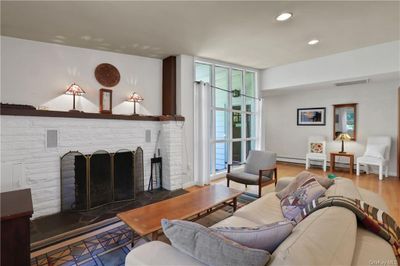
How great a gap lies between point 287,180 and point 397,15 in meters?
2.56

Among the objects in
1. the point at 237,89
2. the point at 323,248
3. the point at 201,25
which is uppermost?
the point at 201,25

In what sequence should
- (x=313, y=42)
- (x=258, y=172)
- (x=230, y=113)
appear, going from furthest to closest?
(x=230, y=113)
(x=258, y=172)
(x=313, y=42)

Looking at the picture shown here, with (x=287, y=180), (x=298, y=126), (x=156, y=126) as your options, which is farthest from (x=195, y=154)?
(x=298, y=126)

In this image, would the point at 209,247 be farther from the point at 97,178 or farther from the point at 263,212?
the point at 97,178

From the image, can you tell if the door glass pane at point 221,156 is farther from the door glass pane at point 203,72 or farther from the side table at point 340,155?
the side table at point 340,155

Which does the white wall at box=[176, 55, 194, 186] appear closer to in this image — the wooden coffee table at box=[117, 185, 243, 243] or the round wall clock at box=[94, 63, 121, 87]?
the round wall clock at box=[94, 63, 121, 87]

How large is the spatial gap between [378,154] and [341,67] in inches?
87.1

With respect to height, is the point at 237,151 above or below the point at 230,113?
below

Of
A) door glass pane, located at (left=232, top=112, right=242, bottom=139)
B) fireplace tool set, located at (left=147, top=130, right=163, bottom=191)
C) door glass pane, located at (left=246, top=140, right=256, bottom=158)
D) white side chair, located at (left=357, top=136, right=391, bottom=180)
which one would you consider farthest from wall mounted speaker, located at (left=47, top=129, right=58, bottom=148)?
white side chair, located at (left=357, top=136, right=391, bottom=180)

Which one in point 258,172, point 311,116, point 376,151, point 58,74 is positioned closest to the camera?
point 58,74

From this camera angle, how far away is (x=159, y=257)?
1.08m

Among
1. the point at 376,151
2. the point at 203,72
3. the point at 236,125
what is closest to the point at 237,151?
the point at 236,125

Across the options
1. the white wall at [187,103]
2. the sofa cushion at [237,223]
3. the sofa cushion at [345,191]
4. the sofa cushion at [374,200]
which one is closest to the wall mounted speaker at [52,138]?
the white wall at [187,103]

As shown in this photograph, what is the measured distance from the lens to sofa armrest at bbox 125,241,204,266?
3.39 feet
